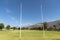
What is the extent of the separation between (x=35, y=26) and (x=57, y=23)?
49.6ft

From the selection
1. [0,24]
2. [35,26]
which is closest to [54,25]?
[35,26]

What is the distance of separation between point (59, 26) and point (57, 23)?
291cm

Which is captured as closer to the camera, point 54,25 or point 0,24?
point 54,25

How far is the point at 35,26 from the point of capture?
75.1 m

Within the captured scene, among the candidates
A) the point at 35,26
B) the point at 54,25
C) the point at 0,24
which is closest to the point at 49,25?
the point at 54,25

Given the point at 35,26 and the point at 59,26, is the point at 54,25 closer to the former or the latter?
the point at 59,26

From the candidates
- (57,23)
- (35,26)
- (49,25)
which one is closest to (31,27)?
(35,26)

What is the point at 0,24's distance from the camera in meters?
84.9

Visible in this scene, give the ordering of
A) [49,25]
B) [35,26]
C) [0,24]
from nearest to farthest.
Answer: [49,25] → [35,26] → [0,24]

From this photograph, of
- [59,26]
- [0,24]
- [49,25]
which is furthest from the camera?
[0,24]

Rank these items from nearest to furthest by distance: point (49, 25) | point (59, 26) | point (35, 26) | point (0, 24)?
1. point (59, 26)
2. point (49, 25)
3. point (35, 26)
4. point (0, 24)

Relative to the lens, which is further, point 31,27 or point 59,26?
point 31,27

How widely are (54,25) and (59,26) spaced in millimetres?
3691

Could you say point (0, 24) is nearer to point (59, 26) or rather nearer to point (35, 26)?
point (35, 26)
